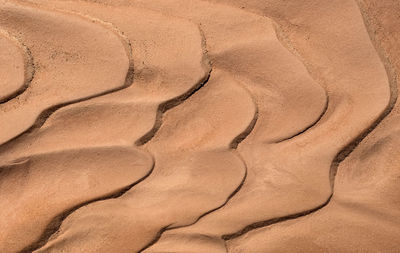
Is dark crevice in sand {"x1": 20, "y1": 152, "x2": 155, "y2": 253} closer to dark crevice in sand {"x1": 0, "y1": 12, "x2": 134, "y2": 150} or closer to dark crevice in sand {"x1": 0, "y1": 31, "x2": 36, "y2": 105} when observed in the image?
dark crevice in sand {"x1": 0, "y1": 12, "x2": 134, "y2": 150}

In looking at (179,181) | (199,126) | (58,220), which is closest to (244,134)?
(199,126)

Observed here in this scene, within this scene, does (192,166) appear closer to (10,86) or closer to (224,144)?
(224,144)

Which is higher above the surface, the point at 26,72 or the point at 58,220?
the point at 26,72

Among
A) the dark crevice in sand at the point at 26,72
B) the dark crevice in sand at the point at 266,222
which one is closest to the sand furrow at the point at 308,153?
the dark crevice in sand at the point at 266,222


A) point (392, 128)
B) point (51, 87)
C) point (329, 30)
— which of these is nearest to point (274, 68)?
point (329, 30)

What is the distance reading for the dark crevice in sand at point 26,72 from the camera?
1618 millimetres

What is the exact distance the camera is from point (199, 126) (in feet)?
5.29

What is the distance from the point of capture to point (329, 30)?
68.3 inches

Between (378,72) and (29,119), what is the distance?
110 cm

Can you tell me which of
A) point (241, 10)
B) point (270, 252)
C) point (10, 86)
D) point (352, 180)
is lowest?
point (270, 252)

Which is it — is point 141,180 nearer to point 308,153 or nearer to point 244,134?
point 244,134

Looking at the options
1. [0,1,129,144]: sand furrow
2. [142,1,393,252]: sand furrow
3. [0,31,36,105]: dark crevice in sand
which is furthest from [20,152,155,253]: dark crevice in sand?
[0,31,36,105]: dark crevice in sand

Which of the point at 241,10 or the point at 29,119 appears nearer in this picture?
the point at 29,119

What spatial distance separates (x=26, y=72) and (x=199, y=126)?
0.57 m
